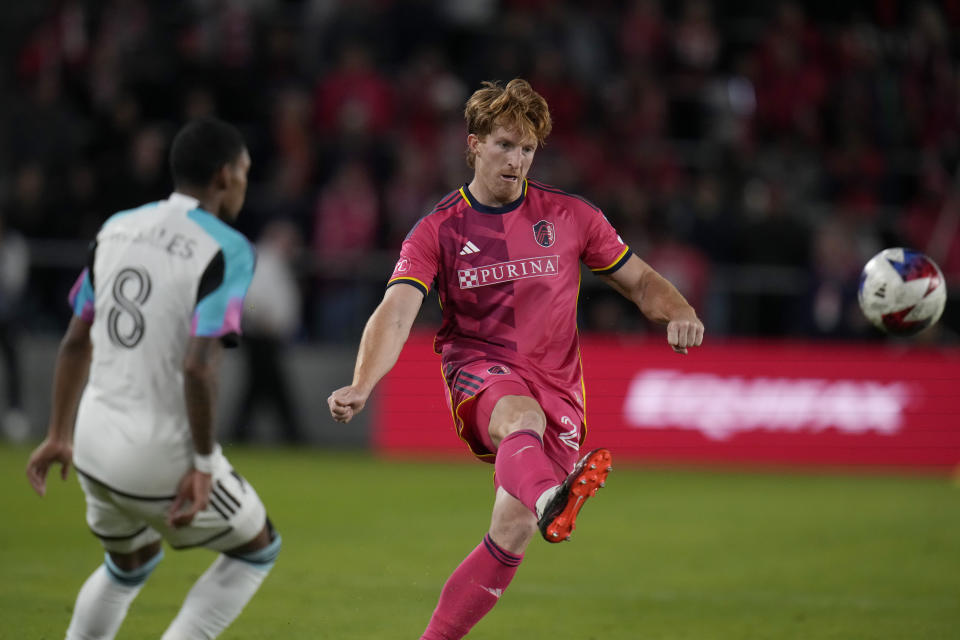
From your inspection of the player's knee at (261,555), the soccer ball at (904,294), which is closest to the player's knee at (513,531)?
the player's knee at (261,555)

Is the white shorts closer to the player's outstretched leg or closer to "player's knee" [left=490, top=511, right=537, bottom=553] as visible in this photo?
"player's knee" [left=490, top=511, right=537, bottom=553]

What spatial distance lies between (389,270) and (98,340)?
35.9 ft

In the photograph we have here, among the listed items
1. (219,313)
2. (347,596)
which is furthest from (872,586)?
(219,313)

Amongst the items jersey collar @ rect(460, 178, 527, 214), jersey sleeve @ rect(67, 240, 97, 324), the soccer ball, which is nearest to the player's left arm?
jersey collar @ rect(460, 178, 527, 214)

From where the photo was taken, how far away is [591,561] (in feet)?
28.9

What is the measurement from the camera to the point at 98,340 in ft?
15.4

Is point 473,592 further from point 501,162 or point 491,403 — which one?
point 501,162

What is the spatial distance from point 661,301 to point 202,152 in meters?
2.11

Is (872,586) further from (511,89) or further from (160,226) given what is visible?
(160,226)

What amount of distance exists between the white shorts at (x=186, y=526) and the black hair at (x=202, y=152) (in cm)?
110

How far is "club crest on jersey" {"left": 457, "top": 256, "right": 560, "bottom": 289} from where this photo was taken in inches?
220

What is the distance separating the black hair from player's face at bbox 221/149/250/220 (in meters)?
0.04

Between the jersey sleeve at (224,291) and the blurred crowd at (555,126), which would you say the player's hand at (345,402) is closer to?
the jersey sleeve at (224,291)

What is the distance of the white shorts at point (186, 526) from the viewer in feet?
15.3
